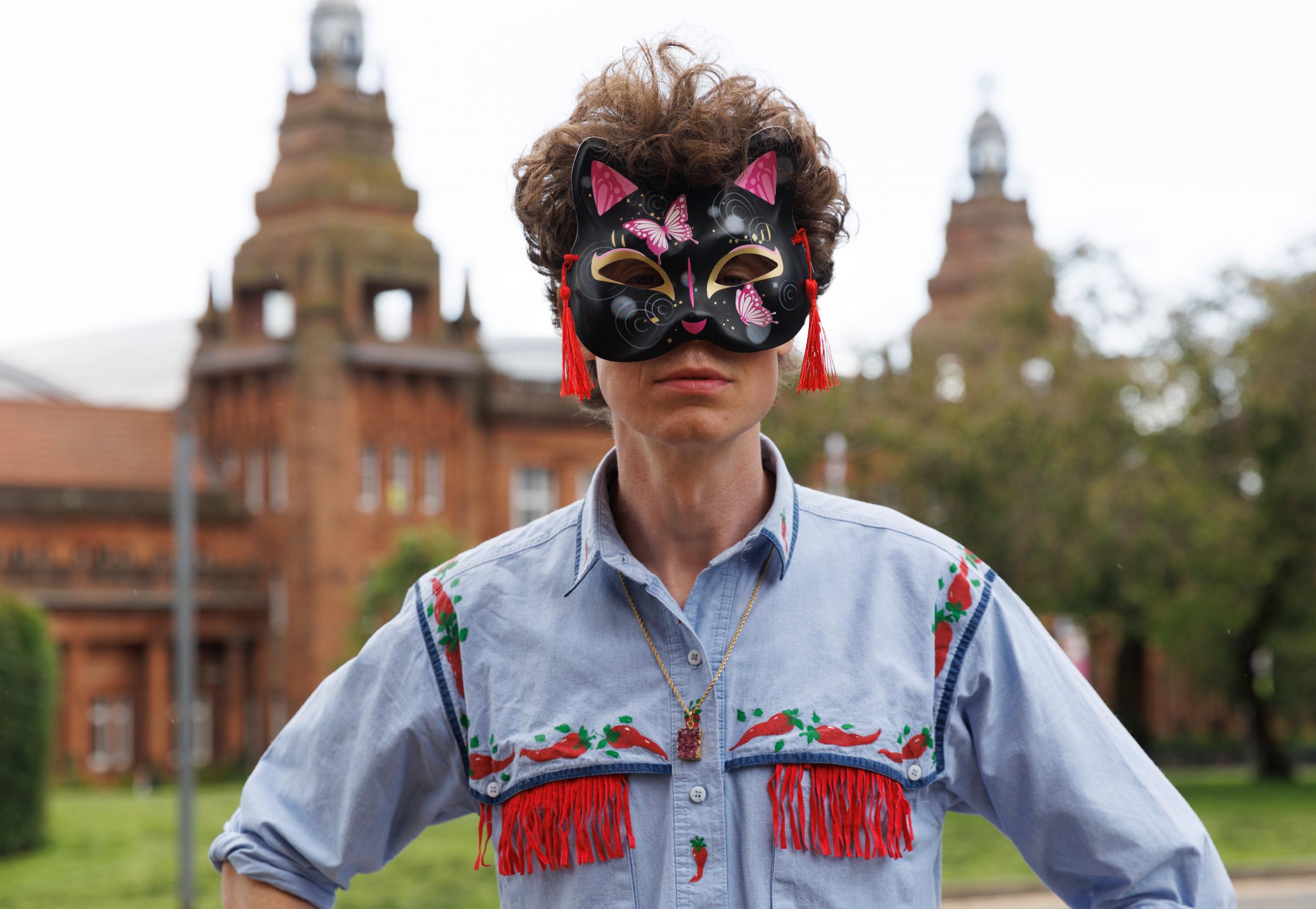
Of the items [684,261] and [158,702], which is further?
[158,702]

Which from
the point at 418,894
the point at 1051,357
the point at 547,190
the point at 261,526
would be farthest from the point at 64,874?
the point at 261,526

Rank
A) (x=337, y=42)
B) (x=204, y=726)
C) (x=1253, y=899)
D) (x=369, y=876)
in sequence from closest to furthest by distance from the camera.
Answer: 1. (x=1253, y=899)
2. (x=369, y=876)
3. (x=204, y=726)
4. (x=337, y=42)

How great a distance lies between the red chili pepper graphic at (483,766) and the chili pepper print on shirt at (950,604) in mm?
643

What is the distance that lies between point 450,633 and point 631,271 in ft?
2.00

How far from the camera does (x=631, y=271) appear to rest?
2.58m

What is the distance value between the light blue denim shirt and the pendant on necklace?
1cm

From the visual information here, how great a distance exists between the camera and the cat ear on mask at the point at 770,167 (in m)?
2.50

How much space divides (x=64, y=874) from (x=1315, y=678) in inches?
1276

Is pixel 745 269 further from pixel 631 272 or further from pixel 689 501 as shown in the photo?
pixel 689 501

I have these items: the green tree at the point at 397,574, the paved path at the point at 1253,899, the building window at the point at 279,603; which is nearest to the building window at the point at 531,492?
the building window at the point at 279,603

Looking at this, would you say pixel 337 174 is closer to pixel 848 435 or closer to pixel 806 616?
pixel 848 435

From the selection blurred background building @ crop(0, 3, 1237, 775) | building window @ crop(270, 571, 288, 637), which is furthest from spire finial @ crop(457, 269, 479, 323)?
building window @ crop(270, 571, 288, 637)

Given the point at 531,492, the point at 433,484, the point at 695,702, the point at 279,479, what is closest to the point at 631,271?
the point at 695,702

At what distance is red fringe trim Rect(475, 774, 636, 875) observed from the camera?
2.38 m
